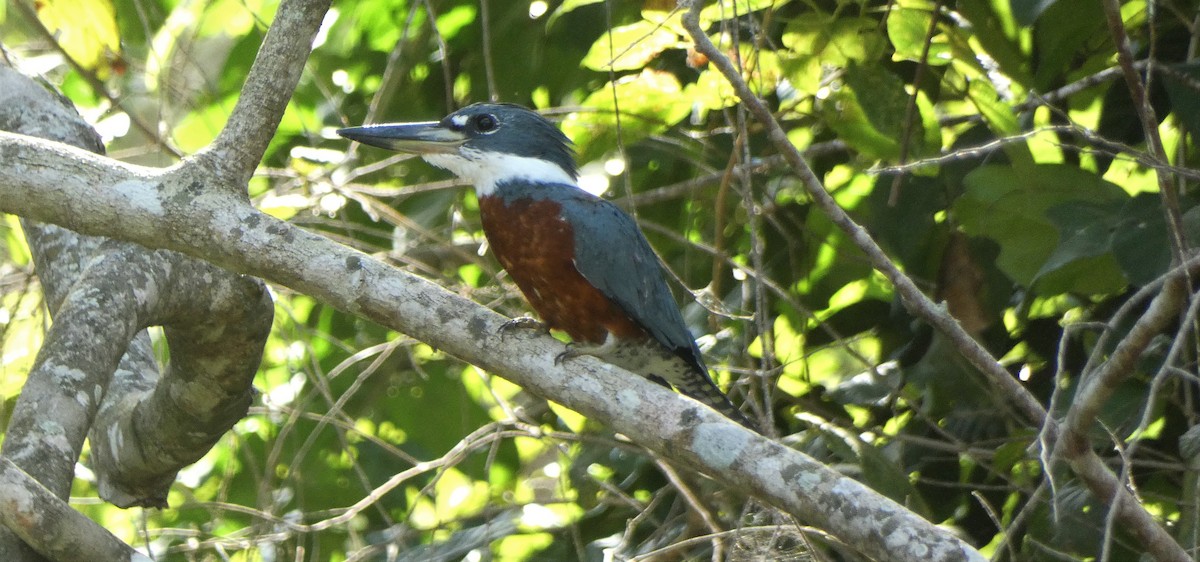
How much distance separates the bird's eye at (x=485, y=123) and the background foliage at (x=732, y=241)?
124 millimetres

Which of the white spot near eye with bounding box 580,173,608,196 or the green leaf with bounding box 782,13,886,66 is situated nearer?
the green leaf with bounding box 782,13,886,66

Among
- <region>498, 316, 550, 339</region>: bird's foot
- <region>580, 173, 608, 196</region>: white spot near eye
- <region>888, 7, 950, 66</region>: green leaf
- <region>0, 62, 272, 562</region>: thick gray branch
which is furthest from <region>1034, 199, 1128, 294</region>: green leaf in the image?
<region>0, 62, 272, 562</region>: thick gray branch

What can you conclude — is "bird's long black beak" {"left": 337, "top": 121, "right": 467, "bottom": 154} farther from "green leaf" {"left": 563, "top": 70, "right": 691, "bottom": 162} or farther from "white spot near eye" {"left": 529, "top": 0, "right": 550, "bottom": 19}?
"white spot near eye" {"left": 529, "top": 0, "right": 550, "bottom": 19}

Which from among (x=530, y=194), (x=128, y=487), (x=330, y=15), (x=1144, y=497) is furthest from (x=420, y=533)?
(x=1144, y=497)

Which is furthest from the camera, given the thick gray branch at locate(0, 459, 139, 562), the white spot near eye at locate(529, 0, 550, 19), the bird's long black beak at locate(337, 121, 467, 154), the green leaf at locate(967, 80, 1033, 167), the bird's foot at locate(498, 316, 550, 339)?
the white spot near eye at locate(529, 0, 550, 19)

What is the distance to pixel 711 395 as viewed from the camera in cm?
336

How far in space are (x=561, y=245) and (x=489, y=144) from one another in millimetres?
436

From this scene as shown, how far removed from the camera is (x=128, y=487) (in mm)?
3086

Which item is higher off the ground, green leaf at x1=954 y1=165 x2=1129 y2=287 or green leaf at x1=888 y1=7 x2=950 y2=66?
green leaf at x1=888 y1=7 x2=950 y2=66

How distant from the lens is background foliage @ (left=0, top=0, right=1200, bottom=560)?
117 inches

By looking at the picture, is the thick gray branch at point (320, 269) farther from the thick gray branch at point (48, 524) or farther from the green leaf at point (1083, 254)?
the green leaf at point (1083, 254)

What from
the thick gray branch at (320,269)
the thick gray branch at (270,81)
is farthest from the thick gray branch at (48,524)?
the thick gray branch at (270,81)

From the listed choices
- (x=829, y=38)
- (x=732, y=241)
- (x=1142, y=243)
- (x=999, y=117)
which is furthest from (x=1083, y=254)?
(x=732, y=241)

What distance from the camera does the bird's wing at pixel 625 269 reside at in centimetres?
315
